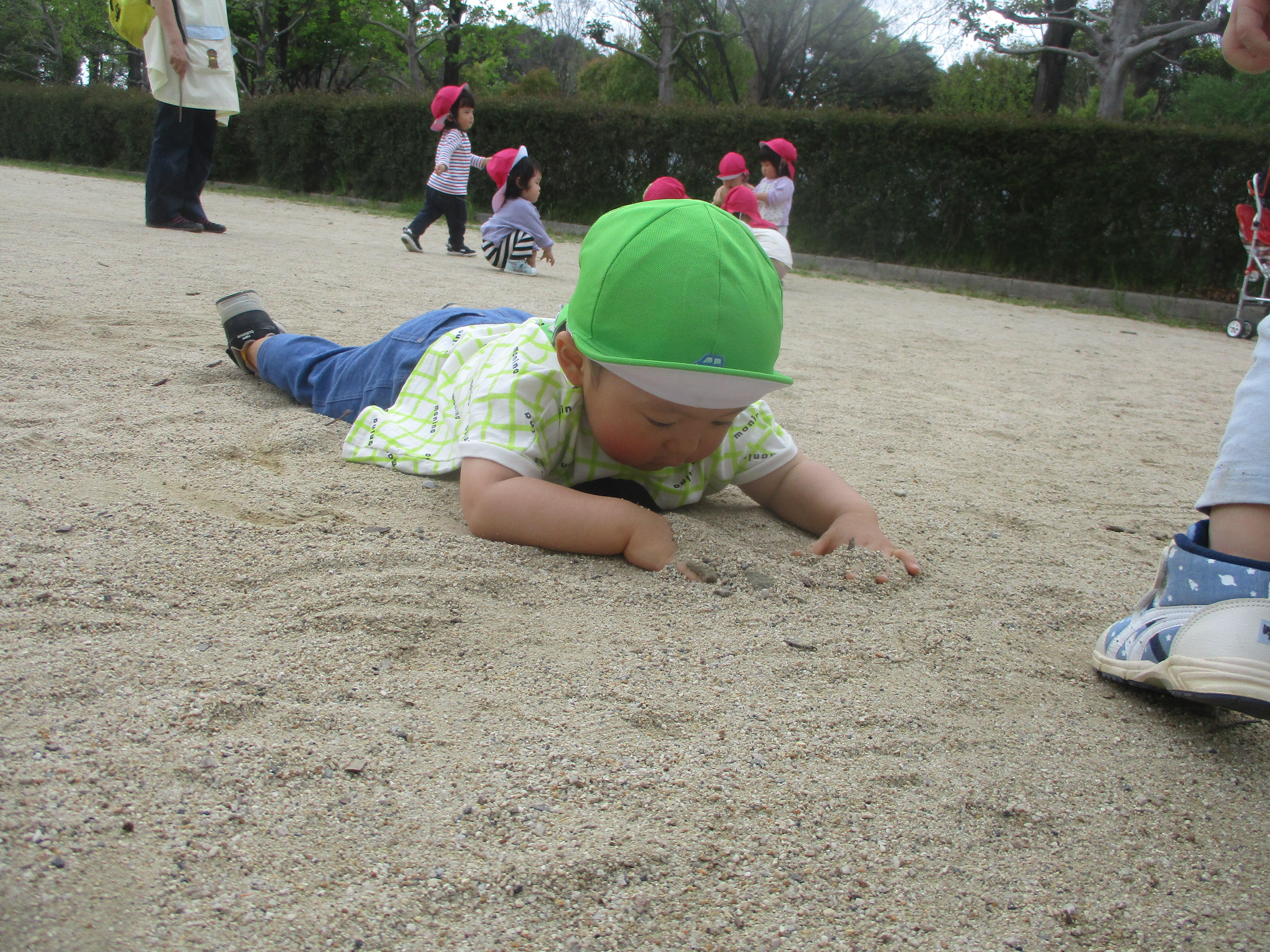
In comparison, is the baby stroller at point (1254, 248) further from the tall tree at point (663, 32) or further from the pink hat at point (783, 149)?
the tall tree at point (663, 32)

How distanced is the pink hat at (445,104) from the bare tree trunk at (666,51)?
17973 mm

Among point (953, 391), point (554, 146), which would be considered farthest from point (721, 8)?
point (953, 391)

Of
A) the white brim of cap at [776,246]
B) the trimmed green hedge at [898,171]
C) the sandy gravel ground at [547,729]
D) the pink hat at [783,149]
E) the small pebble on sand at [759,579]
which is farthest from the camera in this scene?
the trimmed green hedge at [898,171]

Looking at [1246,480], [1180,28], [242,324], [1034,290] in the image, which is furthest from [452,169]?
[1180,28]

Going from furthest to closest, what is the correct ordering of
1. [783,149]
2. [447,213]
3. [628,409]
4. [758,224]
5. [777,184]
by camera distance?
[783,149] < [777,184] < [447,213] < [758,224] < [628,409]

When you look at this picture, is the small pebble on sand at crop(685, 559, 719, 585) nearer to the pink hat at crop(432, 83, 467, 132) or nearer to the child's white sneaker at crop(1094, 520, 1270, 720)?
the child's white sneaker at crop(1094, 520, 1270, 720)

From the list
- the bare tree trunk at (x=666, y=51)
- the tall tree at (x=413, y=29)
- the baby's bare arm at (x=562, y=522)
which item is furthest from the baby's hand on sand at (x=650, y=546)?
the bare tree trunk at (x=666, y=51)

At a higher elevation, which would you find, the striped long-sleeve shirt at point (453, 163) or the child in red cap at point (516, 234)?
the striped long-sleeve shirt at point (453, 163)

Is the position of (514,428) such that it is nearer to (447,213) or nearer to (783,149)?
(447,213)

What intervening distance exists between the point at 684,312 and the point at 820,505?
69cm

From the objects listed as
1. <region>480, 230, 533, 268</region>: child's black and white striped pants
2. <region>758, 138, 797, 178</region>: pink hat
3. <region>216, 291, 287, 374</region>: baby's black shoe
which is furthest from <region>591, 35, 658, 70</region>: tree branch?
<region>216, 291, 287, 374</region>: baby's black shoe

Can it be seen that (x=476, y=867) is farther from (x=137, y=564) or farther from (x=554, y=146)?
(x=554, y=146)

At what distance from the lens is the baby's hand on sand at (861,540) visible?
1948mm

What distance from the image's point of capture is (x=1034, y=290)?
10.2 metres
